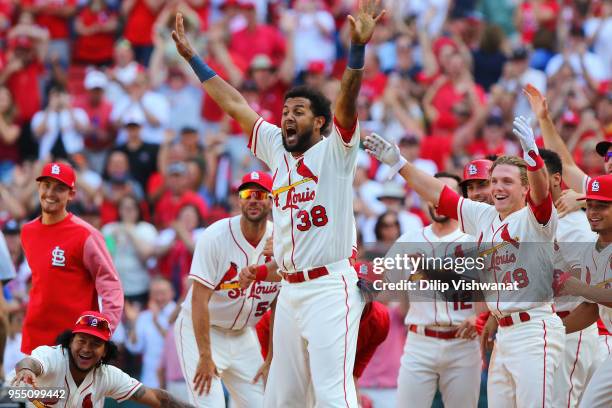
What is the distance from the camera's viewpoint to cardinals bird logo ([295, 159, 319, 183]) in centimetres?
723

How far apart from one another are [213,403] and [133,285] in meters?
4.16

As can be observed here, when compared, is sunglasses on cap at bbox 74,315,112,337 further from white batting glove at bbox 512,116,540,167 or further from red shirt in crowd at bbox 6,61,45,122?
red shirt in crowd at bbox 6,61,45,122

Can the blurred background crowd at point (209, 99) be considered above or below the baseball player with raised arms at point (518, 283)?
above

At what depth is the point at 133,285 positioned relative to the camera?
12.5 metres

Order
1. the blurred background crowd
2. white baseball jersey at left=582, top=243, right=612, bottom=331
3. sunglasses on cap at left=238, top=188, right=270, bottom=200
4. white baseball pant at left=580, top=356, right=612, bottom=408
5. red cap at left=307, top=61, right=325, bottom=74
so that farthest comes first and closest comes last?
red cap at left=307, top=61, right=325, bottom=74, the blurred background crowd, sunglasses on cap at left=238, top=188, right=270, bottom=200, white baseball jersey at left=582, top=243, right=612, bottom=331, white baseball pant at left=580, top=356, right=612, bottom=408

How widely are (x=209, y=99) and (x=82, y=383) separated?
740 centimetres

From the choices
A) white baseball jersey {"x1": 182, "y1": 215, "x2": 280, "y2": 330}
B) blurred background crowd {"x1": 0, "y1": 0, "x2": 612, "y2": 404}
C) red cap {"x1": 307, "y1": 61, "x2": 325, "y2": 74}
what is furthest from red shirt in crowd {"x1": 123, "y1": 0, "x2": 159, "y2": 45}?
white baseball jersey {"x1": 182, "y1": 215, "x2": 280, "y2": 330}

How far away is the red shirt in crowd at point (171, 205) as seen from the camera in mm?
12930

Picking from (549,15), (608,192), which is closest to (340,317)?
(608,192)

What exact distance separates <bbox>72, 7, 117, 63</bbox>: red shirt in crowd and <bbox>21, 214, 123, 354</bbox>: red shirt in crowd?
797 cm

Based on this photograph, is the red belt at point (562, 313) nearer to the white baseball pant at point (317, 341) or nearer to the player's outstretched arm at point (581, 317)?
the player's outstretched arm at point (581, 317)

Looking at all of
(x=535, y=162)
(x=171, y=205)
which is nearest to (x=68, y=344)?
(x=535, y=162)

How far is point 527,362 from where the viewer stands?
7.54m

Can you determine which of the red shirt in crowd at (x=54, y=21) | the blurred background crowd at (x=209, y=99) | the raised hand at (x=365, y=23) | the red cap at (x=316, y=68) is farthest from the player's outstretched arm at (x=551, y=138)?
the red shirt in crowd at (x=54, y=21)
